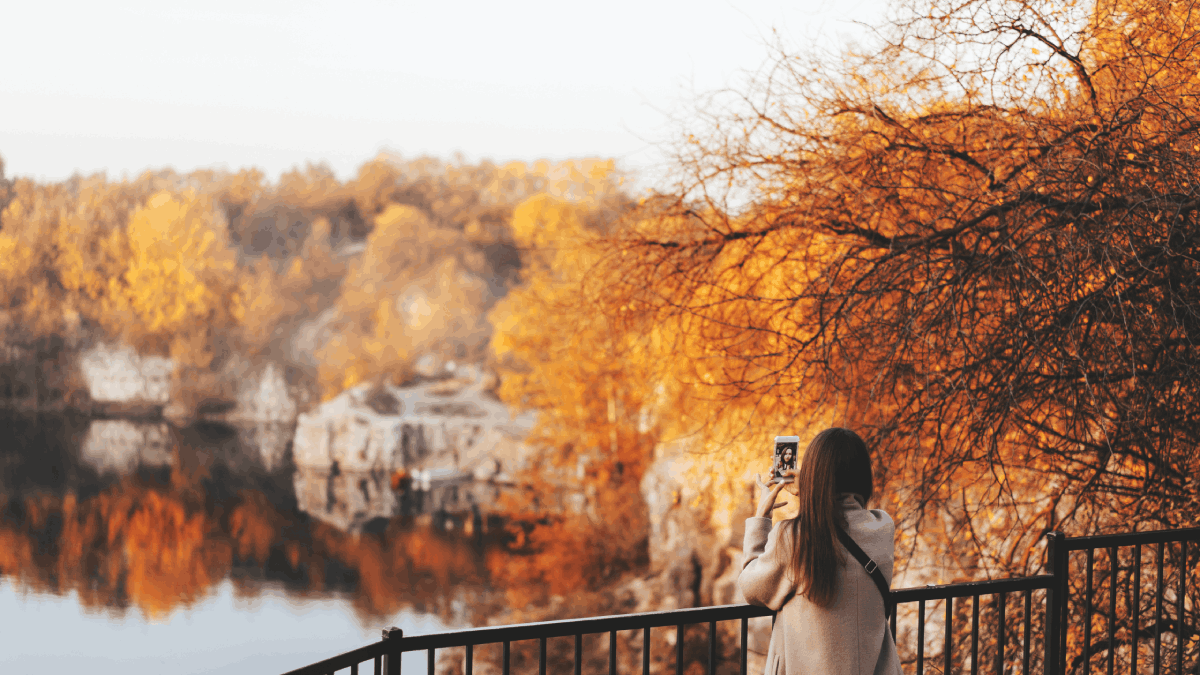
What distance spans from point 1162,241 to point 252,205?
234ft

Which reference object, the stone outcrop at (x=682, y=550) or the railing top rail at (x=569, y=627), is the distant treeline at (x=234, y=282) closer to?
the stone outcrop at (x=682, y=550)

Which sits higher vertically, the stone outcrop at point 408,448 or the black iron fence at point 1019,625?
the black iron fence at point 1019,625

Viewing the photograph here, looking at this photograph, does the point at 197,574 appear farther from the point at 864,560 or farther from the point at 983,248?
the point at 864,560

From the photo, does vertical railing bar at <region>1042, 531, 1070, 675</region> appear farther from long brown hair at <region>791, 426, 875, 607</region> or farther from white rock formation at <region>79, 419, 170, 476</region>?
white rock formation at <region>79, 419, 170, 476</region>

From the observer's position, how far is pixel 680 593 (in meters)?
17.9

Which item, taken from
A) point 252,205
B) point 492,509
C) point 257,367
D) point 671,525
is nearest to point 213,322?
point 257,367

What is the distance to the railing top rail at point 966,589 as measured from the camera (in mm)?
2577

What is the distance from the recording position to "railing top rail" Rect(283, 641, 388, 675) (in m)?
1.93

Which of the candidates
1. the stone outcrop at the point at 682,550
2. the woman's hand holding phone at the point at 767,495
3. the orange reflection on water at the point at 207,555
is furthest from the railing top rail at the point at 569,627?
the orange reflection on water at the point at 207,555

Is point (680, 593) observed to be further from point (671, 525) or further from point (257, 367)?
point (257, 367)

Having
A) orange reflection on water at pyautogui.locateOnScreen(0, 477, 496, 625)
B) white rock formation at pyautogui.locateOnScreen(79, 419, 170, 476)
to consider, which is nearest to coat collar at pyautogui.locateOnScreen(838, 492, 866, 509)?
orange reflection on water at pyautogui.locateOnScreen(0, 477, 496, 625)

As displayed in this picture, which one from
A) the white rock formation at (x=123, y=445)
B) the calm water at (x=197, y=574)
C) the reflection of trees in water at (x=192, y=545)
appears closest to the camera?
the calm water at (x=197, y=574)

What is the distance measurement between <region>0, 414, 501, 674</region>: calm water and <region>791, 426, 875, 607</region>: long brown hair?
19.9m

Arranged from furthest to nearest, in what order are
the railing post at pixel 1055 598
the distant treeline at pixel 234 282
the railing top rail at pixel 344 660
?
1. the distant treeline at pixel 234 282
2. the railing post at pixel 1055 598
3. the railing top rail at pixel 344 660
